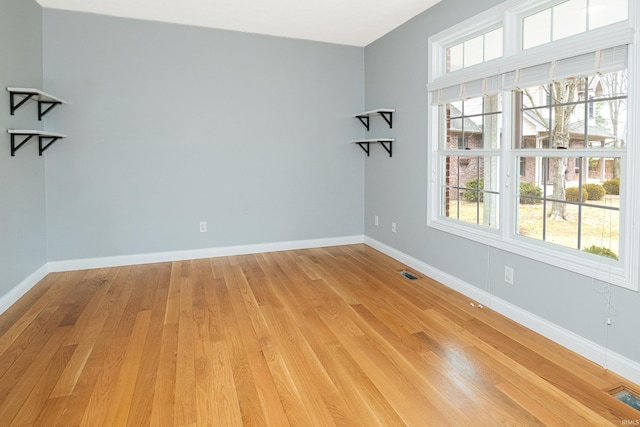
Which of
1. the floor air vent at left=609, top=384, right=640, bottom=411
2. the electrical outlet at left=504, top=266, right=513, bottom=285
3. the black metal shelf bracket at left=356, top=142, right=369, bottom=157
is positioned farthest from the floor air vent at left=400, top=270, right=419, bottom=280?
the floor air vent at left=609, top=384, right=640, bottom=411

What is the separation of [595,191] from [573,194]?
0.51 feet

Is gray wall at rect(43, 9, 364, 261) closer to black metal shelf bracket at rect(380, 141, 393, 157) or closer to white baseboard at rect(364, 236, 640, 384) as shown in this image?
black metal shelf bracket at rect(380, 141, 393, 157)

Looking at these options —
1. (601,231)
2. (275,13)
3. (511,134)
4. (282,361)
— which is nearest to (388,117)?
(275,13)

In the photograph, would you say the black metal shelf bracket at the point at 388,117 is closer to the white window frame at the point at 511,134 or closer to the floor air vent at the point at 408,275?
the white window frame at the point at 511,134

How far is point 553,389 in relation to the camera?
Result: 6.66 feet

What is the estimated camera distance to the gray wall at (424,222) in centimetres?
231

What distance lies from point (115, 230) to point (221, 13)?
2539mm

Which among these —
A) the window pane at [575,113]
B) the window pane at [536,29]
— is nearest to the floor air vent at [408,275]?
the window pane at [575,113]

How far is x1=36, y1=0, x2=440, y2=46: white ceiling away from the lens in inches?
145

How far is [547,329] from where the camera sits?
8.50 feet

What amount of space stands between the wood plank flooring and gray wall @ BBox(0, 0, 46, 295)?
1.22 feet

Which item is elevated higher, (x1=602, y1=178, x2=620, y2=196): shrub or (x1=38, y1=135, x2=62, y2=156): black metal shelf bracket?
(x1=38, y1=135, x2=62, y2=156): black metal shelf bracket

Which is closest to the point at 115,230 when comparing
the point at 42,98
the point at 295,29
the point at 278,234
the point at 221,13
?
the point at 42,98

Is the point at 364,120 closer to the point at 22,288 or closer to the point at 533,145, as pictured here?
the point at 533,145
